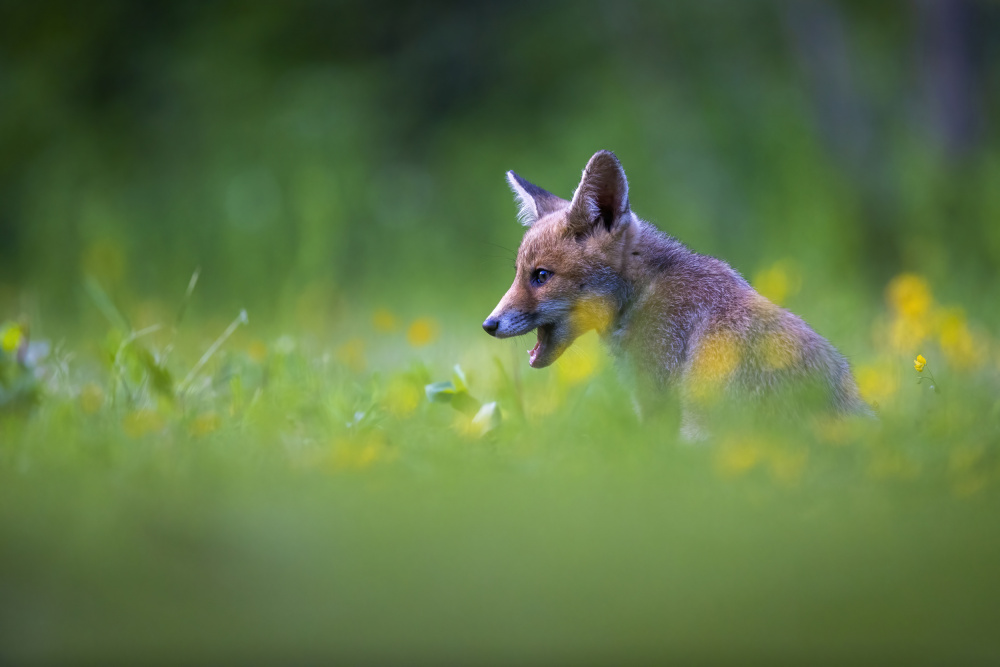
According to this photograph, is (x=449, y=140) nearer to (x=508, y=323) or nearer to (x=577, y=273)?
(x=577, y=273)

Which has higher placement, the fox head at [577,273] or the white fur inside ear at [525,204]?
the white fur inside ear at [525,204]

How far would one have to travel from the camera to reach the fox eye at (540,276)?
146 inches

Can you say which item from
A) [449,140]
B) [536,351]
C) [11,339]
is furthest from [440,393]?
[449,140]

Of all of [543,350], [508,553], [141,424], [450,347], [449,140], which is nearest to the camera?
[508,553]

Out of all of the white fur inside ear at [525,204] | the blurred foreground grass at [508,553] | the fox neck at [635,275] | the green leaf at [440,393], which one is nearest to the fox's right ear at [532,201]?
the white fur inside ear at [525,204]

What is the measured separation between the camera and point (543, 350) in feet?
12.1

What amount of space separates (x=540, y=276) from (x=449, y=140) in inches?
271

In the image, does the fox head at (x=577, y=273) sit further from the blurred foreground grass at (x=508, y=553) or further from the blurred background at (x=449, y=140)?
the blurred background at (x=449, y=140)

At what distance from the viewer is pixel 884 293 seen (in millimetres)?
7336

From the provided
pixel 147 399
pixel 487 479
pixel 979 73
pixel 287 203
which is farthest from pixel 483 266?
pixel 487 479

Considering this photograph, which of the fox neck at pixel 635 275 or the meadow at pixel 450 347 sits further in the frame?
the fox neck at pixel 635 275

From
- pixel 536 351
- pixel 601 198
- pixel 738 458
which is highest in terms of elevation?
pixel 601 198

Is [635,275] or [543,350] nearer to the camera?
[635,275]

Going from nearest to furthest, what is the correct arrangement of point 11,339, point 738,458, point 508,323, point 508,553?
1. point 508,553
2. point 738,458
3. point 11,339
4. point 508,323
